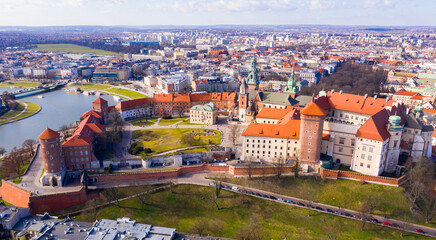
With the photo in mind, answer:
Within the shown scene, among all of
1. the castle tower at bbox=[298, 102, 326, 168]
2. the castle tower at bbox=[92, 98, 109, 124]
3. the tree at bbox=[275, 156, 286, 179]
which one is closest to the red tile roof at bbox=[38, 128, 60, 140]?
the castle tower at bbox=[92, 98, 109, 124]

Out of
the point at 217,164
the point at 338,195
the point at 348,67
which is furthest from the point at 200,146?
the point at 348,67

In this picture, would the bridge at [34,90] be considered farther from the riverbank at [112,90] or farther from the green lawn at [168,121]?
the green lawn at [168,121]

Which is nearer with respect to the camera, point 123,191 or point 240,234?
point 240,234

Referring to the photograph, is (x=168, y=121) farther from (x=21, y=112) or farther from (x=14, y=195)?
(x=21, y=112)

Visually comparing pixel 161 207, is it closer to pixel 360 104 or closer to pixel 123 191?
pixel 123 191

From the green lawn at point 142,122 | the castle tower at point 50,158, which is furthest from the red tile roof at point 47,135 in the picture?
the green lawn at point 142,122

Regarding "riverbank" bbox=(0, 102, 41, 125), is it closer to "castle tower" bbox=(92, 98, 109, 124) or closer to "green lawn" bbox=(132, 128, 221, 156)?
"castle tower" bbox=(92, 98, 109, 124)

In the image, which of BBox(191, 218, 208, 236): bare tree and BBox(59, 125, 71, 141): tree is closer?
BBox(191, 218, 208, 236): bare tree
